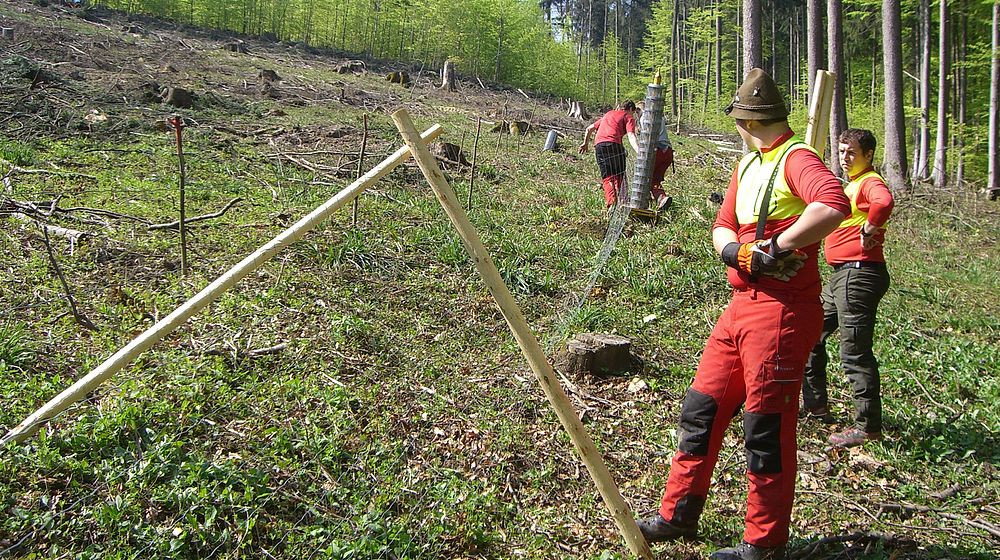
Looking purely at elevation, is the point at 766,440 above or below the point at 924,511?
above

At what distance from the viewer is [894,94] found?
492 inches

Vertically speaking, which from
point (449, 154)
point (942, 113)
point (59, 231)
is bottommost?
point (59, 231)

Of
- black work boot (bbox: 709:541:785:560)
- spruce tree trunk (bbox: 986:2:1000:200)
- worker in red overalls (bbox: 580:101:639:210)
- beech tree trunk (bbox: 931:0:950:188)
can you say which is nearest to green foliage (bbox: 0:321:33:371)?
black work boot (bbox: 709:541:785:560)

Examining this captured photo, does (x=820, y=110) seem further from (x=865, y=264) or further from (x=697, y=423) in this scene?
(x=697, y=423)

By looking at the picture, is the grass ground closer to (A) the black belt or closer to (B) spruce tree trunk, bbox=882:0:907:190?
(A) the black belt

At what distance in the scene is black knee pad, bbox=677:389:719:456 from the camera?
280 centimetres

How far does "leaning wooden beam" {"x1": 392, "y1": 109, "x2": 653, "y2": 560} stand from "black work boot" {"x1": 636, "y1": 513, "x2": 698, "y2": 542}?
22cm

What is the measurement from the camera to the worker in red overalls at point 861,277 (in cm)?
384

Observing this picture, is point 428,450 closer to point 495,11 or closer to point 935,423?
point 935,423

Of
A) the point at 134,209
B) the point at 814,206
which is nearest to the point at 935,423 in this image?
the point at 814,206

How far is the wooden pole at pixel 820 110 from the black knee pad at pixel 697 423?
1722 millimetres

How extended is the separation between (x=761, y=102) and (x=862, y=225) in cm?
167

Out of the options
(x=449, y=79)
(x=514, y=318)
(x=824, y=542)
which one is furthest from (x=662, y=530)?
(x=449, y=79)

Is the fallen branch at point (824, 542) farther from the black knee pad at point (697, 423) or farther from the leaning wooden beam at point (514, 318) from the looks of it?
the leaning wooden beam at point (514, 318)
